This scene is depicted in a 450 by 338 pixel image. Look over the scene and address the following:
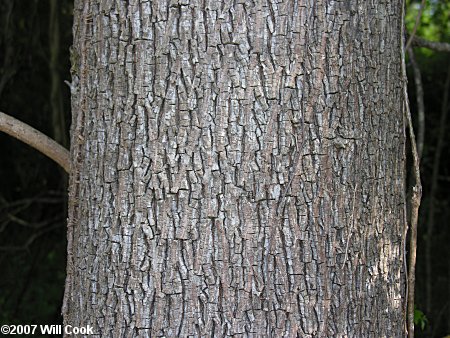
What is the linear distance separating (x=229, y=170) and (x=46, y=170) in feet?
11.2

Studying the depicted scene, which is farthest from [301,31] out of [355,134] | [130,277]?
[130,277]

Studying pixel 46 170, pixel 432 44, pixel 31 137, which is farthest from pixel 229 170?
pixel 46 170

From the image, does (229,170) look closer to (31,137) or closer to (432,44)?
(31,137)

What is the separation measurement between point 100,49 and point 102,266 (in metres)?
0.52

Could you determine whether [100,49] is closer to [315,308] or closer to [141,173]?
[141,173]

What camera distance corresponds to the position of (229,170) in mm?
1391

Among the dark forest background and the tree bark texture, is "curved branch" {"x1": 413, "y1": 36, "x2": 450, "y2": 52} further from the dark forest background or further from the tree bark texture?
the dark forest background

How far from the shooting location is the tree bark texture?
139cm

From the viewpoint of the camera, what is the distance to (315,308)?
1426 mm

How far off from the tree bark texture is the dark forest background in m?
2.51

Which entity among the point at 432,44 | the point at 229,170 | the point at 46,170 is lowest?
the point at 229,170

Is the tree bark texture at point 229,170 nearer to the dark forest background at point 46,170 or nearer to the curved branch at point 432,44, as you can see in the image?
the curved branch at point 432,44

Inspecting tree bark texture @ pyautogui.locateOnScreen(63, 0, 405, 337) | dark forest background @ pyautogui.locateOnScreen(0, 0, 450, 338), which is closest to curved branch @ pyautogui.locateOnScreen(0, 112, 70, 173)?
tree bark texture @ pyautogui.locateOnScreen(63, 0, 405, 337)

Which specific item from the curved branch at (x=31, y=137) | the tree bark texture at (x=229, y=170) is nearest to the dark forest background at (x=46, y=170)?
the curved branch at (x=31, y=137)
